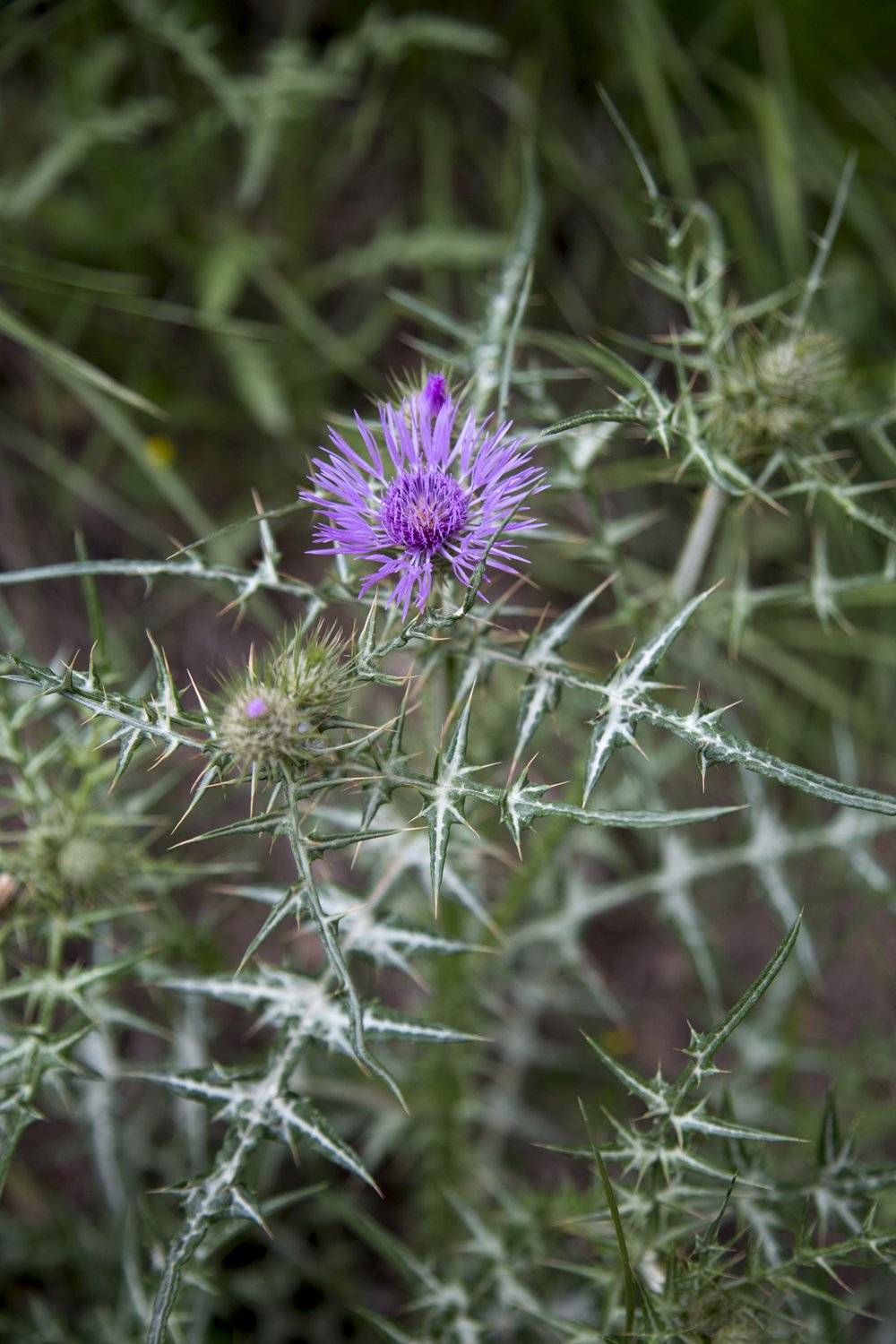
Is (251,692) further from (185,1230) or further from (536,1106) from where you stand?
(536,1106)

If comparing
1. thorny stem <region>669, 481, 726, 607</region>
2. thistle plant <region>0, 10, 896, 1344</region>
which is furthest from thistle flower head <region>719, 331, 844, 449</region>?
thorny stem <region>669, 481, 726, 607</region>

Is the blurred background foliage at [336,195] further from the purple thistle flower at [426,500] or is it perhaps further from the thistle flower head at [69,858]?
the purple thistle flower at [426,500]

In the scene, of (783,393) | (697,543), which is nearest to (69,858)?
(697,543)

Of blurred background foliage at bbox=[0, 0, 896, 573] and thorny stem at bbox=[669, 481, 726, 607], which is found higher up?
blurred background foliage at bbox=[0, 0, 896, 573]

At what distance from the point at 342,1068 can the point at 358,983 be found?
1.16 feet

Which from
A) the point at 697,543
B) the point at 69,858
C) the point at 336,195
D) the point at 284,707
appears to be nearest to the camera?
the point at 284,707

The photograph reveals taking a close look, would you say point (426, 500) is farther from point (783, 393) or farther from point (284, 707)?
point (783, 393)

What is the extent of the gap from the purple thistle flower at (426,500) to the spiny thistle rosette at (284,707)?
15 cm

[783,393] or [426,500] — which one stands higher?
[783,393]

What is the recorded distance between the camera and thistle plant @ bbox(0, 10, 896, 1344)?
1701 mm

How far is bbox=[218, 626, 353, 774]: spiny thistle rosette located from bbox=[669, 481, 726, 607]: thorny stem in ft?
2.85

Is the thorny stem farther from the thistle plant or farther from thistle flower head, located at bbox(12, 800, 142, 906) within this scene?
thistle flower head, located at bbox(12, 800, 142, 906)

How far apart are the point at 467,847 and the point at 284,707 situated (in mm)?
789

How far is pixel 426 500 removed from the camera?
167cm
